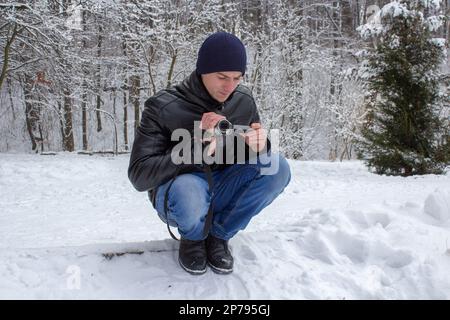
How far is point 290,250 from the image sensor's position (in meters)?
2.56

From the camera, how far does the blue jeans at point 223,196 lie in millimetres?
2082

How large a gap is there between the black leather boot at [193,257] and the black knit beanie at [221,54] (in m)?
0.94

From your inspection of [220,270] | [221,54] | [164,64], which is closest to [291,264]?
[220,270]

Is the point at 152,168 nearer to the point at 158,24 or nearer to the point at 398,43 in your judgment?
the point at 398,43

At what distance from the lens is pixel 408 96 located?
773 centimetres

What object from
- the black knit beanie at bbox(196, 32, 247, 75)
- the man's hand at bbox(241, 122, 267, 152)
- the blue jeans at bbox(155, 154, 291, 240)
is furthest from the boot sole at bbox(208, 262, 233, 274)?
the black knit beanie at bbox(196, 32, 247, 75)

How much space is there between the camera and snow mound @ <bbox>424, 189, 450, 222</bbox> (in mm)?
3006

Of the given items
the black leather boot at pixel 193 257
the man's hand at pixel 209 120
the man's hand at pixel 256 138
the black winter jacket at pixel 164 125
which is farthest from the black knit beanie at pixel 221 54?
the black leather boot at pixel 193 257

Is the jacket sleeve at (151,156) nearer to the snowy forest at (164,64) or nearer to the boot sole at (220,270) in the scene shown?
the boot sole at (220,270)

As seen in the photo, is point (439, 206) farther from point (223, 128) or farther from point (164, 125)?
point (164, 125)

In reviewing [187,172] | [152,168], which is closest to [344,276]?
[187,172]

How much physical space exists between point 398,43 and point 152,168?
7.23 metres

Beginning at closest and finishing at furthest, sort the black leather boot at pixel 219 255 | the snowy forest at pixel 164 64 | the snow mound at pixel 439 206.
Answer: the black leather boot at pixel 219 255 → the snow mound at pixel 439 206 → the snowy forest at pixel 164 64

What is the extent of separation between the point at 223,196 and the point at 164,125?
516 millimetres
